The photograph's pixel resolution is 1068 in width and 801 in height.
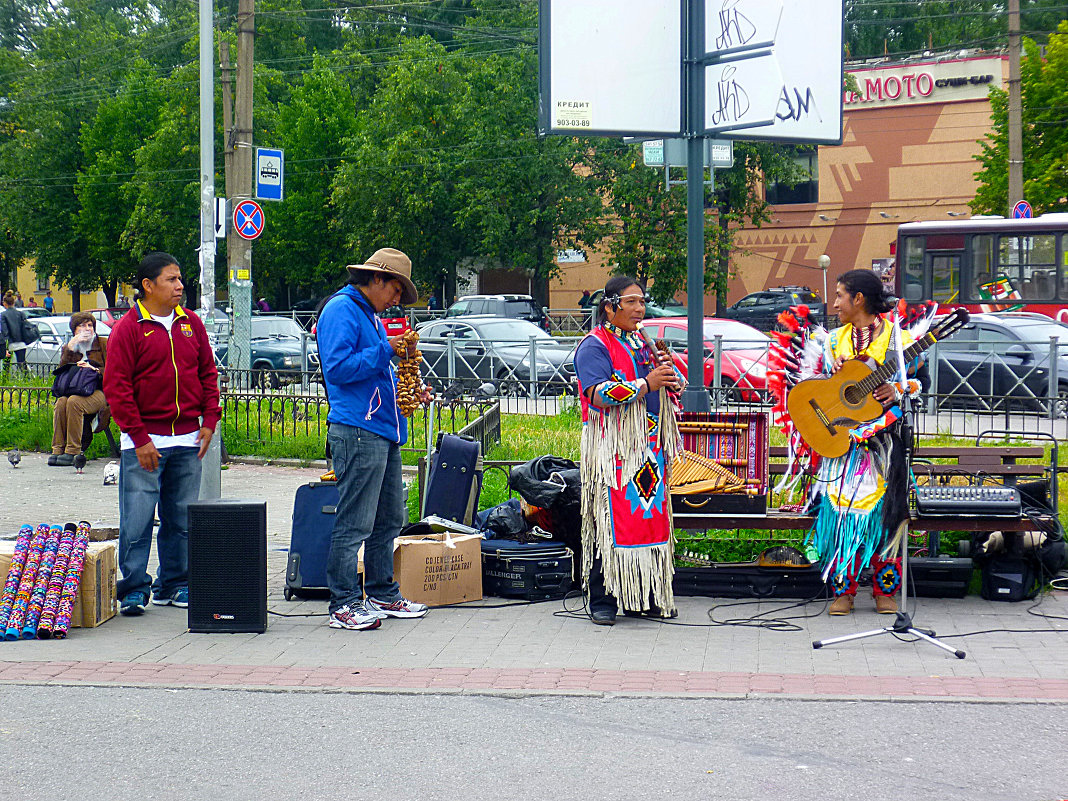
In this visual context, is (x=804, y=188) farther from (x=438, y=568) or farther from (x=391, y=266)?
(x=391, y=266)

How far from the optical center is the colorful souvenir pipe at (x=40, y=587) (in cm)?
Answer: 682

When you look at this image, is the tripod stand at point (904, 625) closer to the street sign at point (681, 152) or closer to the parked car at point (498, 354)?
the street sign at point (681, 152)

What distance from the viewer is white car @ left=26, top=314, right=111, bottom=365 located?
84.9ft

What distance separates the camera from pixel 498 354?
20.7 metres

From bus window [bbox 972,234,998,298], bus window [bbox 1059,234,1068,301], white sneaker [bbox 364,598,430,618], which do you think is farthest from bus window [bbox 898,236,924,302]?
white sneaker [bbox 364,598,430,618]

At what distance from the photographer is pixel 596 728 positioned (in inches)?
205

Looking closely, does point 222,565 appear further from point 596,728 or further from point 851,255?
point 851,255

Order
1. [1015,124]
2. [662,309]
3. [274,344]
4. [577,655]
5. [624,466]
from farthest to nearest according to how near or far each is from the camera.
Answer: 1. [662,309]
2. [274,344]
3. [1015,124]
4. [624,466]
5. [577,655]

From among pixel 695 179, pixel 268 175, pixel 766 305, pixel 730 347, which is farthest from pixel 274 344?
pixel 695 179

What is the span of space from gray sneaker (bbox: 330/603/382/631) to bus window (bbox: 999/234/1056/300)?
1979cm

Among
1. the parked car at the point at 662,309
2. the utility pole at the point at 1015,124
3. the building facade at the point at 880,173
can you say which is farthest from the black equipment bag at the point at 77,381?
the building facade at the point at 880,173

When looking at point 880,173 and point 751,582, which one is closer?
point 751,582

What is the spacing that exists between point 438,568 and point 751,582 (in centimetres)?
190

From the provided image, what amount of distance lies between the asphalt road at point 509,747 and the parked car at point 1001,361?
474 inches
